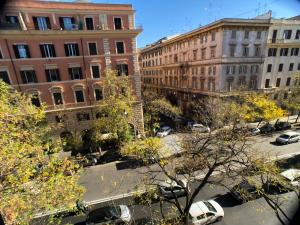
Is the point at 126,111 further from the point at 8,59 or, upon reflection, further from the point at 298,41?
the point at 298,41

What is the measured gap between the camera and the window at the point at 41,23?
1964 centimetres

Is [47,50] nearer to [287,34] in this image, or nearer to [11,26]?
[11,26]

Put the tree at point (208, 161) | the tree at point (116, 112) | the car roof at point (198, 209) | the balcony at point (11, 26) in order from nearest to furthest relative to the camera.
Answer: the tree at point (208, 161)
the car roof at point (198, 209)
the balcony at point (11, 26)
the tree at point (116, 112)

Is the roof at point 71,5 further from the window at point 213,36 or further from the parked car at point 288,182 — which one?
the parked car at point 288,182

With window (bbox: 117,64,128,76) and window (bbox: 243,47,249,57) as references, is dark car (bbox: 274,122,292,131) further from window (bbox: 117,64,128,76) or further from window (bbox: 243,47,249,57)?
window (bbox: 117,64,128,76)

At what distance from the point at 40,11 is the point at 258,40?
30.3 meters

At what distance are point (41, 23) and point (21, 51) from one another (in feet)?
12.7

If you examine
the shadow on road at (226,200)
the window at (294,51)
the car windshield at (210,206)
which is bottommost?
the shadow on road at (226,200)

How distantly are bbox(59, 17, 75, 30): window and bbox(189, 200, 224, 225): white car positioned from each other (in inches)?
884

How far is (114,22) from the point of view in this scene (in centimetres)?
2184

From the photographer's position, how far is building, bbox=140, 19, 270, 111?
85.7 ft

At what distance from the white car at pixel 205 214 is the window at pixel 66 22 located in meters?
22.4

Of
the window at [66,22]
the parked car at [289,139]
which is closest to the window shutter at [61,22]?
the window at [66,22]

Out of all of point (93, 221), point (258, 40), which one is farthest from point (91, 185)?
point (258, 40)
